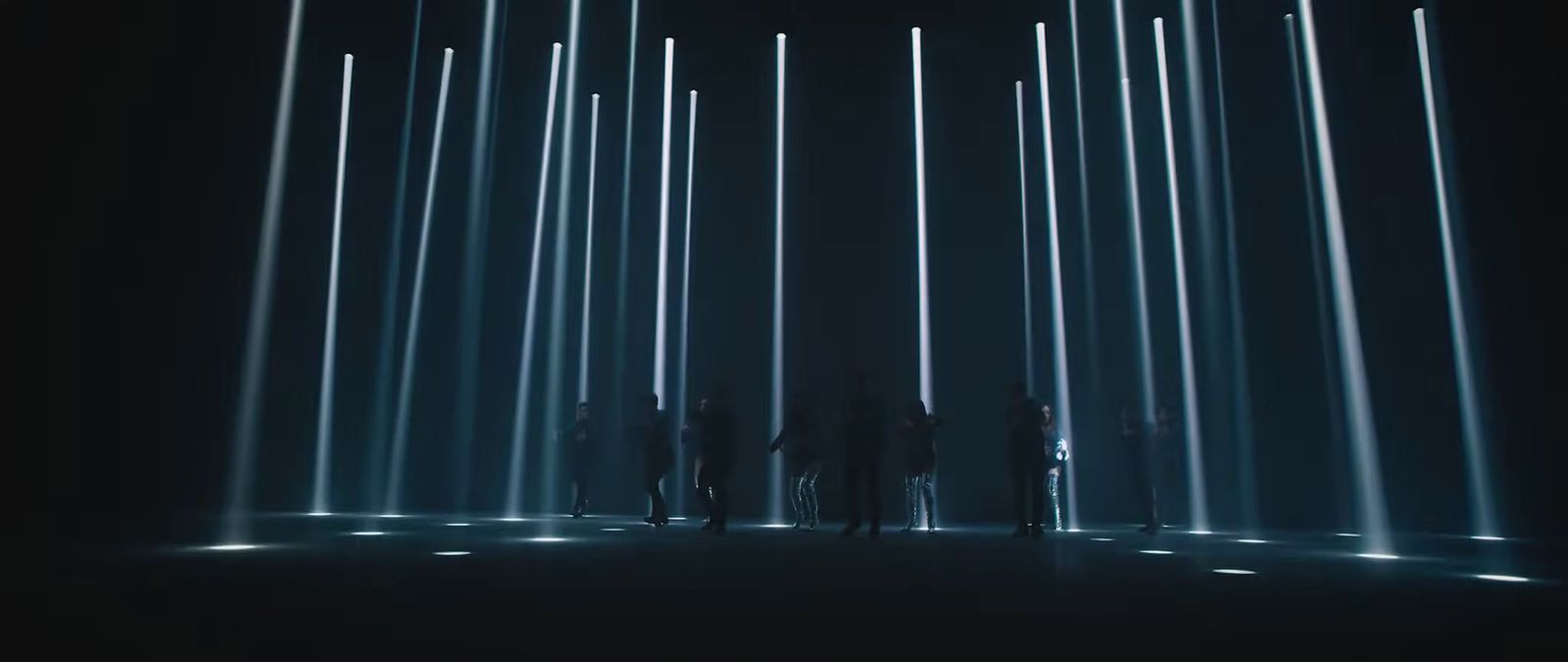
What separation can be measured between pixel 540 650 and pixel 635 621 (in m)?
0.56

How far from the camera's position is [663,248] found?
13750 millimetres

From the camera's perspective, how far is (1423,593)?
164 inches

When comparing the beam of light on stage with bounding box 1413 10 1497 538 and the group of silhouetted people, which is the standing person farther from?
the beam of light on stage with bounding box 1413 10 1497 538

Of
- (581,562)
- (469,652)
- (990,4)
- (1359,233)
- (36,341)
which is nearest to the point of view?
(469,652)

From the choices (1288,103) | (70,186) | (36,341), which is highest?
(1288,103)

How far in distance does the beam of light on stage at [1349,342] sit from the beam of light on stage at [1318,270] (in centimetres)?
16

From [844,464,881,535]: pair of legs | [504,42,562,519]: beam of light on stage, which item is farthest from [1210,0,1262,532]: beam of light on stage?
[504,42,562,519]: beam of light on stage

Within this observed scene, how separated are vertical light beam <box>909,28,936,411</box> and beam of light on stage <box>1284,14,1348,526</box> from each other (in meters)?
5.56

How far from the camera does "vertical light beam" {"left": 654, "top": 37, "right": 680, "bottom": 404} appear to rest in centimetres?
1366

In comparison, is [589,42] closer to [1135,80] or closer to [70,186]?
[70,186]

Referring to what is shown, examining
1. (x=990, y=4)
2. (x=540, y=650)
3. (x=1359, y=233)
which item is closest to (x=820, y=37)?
(x=990, y=4)

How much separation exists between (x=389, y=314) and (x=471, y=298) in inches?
57.4

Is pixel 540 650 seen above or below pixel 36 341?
below

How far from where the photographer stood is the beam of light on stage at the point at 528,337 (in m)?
14.2
